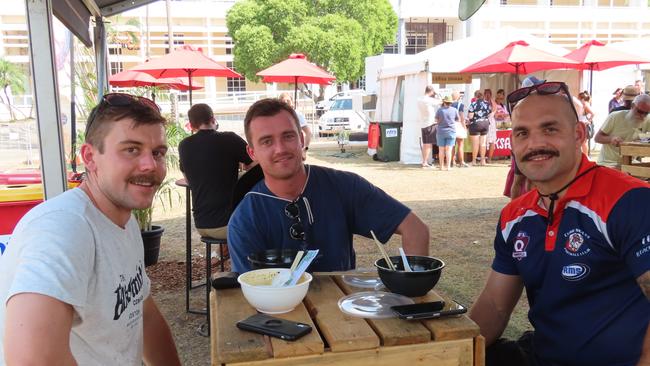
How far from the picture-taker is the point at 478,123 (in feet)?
41.5

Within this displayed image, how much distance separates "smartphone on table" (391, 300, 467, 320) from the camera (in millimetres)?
1525

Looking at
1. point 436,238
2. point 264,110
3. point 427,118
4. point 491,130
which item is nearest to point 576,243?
point 264,110

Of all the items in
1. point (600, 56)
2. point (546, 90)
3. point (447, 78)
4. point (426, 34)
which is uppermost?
point (426, 34)

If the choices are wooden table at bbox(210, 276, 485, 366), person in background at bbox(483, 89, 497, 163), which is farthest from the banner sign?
wooden table at bbox(210, 276, 485, 366)

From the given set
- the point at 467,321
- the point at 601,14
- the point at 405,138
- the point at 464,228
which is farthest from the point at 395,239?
the point at 601,14

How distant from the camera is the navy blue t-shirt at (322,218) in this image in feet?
7.70

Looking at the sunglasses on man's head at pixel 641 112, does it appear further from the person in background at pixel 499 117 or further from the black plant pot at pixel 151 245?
the person in background at pixel 499 117

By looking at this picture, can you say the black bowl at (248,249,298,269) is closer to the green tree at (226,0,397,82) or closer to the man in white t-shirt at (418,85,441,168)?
the man in white t-shirt at (418,85,441,168)

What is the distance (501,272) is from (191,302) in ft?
10.3

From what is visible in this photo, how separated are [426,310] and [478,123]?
11.7m

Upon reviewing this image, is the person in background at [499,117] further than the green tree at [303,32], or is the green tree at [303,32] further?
the green tree at [303,32]

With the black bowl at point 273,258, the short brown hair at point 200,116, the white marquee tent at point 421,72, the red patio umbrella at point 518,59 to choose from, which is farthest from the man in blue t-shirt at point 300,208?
the white marquee tent at point 421,72

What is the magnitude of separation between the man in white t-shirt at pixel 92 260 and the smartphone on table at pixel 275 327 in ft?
1.48

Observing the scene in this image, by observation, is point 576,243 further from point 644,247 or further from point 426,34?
point 426,34
